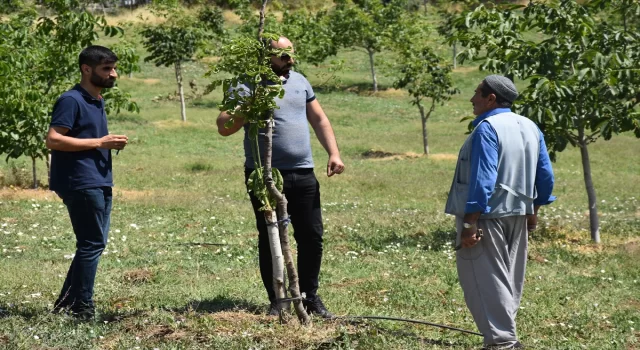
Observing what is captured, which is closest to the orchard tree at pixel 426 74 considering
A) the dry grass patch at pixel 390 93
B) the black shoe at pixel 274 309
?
the dry grass patch at pixel 390 93

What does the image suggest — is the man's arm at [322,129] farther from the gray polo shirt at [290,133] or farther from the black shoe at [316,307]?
the black shoe at [316,307]

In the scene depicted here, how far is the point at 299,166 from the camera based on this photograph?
550 centimetres

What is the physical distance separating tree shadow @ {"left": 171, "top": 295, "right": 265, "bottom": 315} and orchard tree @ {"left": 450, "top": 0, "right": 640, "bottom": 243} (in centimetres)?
485

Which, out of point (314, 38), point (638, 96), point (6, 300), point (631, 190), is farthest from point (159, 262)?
point (314, 38)

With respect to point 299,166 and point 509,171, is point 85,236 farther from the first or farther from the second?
point 509,171

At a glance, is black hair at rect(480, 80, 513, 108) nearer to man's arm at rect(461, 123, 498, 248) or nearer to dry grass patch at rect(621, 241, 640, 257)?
man's arm at rect(461, 123, 498, 248)

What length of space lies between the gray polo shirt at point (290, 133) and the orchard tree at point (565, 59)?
465cm

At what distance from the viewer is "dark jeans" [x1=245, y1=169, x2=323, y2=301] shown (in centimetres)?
552

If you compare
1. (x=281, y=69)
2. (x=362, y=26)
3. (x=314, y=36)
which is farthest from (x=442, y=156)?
(x=281, y=69)

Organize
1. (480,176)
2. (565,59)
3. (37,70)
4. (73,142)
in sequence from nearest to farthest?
(480,176), (73,142), (565,59), (37,70)

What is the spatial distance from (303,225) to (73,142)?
158 cm

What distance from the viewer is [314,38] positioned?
134 feet

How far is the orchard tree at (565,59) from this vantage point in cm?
981

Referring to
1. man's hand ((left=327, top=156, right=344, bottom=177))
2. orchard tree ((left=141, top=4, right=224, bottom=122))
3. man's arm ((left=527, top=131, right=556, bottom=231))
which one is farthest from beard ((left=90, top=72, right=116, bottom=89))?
orchard tree ((left=141, top=4, right=224, bottom=122))
